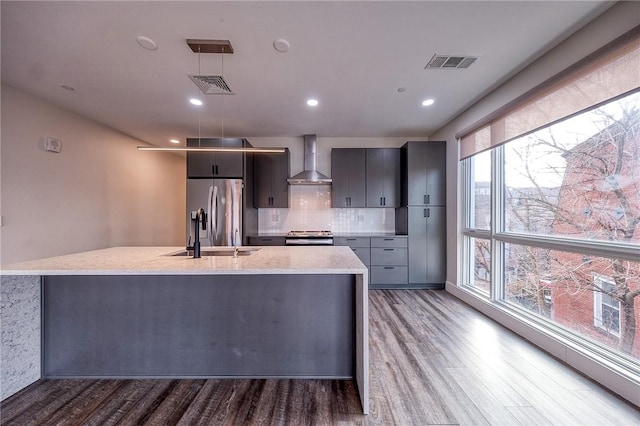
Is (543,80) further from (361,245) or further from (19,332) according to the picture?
(19,332)

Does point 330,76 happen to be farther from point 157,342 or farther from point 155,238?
point 155,238

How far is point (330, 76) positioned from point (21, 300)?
10.2 ft

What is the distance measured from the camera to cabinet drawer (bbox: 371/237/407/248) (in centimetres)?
424

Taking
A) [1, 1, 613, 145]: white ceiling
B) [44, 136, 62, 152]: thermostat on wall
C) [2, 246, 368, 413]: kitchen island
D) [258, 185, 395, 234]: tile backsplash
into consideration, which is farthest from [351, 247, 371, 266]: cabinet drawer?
[44, 136, 62, 152]: thermostat on wall

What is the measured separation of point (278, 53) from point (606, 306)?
3.34 m

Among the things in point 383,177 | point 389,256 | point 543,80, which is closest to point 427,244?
point 389,256

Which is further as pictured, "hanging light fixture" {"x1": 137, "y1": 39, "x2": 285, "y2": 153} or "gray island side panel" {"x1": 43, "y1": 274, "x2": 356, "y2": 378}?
"hanging light fixture" {"x1": 137, "y1": 39, "x2": 285, "y2": 153}

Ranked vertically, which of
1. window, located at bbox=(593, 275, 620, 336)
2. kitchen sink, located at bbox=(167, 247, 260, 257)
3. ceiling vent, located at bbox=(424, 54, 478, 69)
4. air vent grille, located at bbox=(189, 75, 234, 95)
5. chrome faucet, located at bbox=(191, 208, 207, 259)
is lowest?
window, located at bbox=(593, 275, 620, 336)

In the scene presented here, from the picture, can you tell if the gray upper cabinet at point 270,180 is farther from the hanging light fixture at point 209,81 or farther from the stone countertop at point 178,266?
the stone countertop at point 178,266

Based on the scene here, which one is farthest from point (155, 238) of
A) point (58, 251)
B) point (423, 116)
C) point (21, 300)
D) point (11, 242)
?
point (423, 116)

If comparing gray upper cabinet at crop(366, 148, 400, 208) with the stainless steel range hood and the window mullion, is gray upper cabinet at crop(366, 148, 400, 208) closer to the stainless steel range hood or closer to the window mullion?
the stainless steel range hood

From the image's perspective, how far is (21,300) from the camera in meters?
1.81

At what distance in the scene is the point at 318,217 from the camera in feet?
15.9

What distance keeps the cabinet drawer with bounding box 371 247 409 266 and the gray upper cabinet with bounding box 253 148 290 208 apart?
1.78 meters
